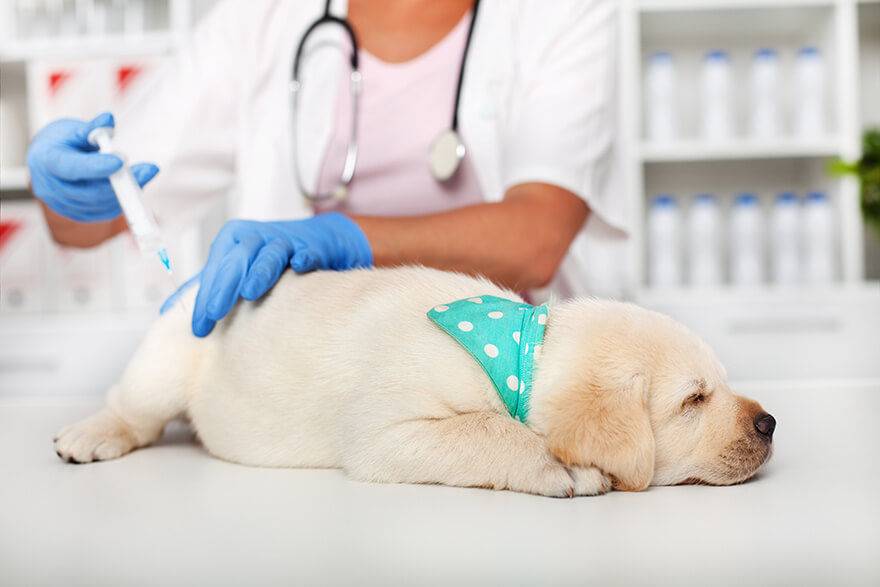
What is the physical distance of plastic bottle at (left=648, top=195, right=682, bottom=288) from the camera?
225 cm

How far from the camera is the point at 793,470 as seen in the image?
2.22ft

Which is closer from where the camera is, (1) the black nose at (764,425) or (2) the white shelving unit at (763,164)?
(1) the black nose at (764,425)

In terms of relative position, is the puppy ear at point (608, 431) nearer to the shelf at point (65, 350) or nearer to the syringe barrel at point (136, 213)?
the syringe barrel at point (136, 213)

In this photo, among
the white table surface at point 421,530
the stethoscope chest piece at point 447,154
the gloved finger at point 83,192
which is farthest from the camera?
the stethoscope chest piece at point 447,154

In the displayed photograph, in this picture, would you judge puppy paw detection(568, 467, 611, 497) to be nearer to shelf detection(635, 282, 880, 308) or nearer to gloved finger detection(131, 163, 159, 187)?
gloved finger detection(131, 163, 159, 187)

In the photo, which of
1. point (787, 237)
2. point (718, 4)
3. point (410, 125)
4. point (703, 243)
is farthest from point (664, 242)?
point (410, 125)

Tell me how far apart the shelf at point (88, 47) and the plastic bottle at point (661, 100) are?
1391 mm

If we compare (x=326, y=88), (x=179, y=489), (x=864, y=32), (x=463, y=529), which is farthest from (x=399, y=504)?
(x=864, y=32)

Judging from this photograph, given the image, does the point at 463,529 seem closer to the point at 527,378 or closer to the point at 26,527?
the point at 527,378

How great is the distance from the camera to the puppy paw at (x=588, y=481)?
619mm

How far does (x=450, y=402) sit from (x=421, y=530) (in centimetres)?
17

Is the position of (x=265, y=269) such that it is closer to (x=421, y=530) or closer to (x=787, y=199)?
(x=421, y=530)

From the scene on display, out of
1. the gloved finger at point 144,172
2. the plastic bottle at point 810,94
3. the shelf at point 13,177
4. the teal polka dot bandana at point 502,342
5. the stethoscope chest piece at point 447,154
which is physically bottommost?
the teal polka dot bandana at point 502,342

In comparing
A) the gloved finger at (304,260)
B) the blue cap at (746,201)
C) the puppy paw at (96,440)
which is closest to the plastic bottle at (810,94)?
the blue cap at (746,201)
